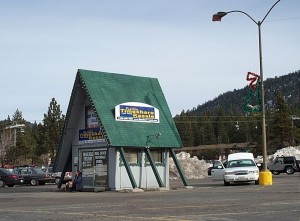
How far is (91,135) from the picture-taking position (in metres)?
31.1

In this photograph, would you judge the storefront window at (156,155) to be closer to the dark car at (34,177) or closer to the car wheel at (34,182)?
the dark car at (34,177)

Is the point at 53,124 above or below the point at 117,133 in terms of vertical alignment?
above

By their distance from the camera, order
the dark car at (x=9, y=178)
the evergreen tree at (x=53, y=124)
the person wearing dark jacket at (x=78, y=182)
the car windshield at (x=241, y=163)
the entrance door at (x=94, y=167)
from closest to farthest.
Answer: the entrance door at (x=94, y=167) → the person wearing dark jacket at (x=78, y=182) → the car windshield at (x=241, y=163) → the dark car at (x=9, y=178) → the evergreen tree at (x=53, y=124)

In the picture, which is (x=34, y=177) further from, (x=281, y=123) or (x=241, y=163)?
(x=281, y=123)

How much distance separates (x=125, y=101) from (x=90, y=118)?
245cm

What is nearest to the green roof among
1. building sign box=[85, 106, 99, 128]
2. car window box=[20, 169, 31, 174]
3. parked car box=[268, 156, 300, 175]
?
building sign box=[85, 106, 99, 128]

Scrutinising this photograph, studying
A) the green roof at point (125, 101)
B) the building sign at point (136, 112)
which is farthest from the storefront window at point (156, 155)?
the building sign at point (136, 112)

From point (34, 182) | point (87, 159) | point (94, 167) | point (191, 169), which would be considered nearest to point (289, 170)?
point (191, 169)

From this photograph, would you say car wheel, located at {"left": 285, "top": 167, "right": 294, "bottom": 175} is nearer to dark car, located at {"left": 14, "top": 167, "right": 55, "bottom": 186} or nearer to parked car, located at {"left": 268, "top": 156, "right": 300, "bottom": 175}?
parked car, located at {"left": 268, "top": 156, "right": 300, "bottom": 175}

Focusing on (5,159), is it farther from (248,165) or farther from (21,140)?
(248,165)

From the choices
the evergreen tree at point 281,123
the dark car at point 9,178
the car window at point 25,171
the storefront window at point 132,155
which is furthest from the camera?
the evergreen tree at point 281,123

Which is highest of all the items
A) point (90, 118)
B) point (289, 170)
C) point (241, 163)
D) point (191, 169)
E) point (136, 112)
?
point (136, 112)

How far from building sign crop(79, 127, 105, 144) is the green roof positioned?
1101 mm

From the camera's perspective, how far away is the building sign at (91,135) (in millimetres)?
30234
